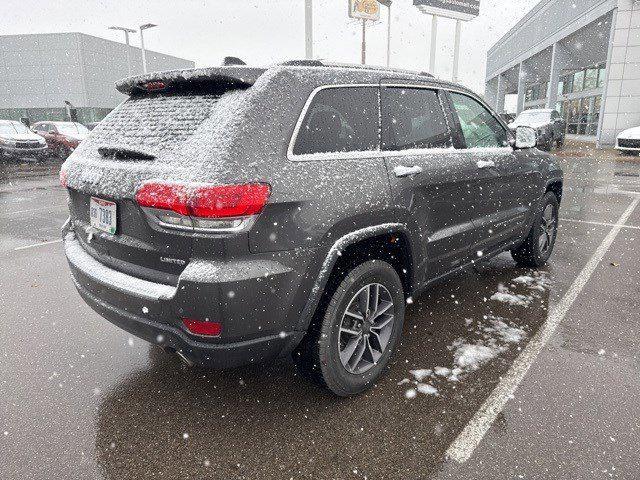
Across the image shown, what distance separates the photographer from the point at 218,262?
2041 millimetres

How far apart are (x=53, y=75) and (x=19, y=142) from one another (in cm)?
3013

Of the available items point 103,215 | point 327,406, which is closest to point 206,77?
point 103,215

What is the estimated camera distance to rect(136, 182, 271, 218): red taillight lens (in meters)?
1.99

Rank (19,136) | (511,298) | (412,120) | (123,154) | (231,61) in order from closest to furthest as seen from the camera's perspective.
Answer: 1. (123,154)
2. (231,61)
3. (412,120)
4. (511,298)
5. (19,136)

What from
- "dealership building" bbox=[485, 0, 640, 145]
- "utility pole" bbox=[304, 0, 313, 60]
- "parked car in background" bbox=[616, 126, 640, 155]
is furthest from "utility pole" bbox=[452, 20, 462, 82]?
"utility pole" bbox=[304, 0, 313, 60]

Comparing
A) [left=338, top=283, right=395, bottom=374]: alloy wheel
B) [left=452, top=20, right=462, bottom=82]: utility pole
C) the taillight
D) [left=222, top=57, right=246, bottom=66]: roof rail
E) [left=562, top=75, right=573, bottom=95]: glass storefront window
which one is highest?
[left=452, top=20, right=462, bottom=82]: utility pole

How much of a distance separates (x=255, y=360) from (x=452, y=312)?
219 cm

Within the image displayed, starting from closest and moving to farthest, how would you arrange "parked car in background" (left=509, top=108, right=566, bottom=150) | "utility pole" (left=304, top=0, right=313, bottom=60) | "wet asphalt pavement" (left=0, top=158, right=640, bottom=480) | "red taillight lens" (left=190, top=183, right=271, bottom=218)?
"red taillight lens" (left=190, top=183, right=271, bottom=218)
"wet asphalt pavement" (left=0, top=158, right=640, bottom=480)
"utility pole" (left=304, top=0, right=313, bottom=60)
"parked car in background" (left=509, top=108, right=566, bottom=150)

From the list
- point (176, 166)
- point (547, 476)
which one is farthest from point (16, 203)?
point (547, 476)

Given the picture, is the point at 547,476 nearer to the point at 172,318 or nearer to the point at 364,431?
the point at 364,431

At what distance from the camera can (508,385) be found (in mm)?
2809

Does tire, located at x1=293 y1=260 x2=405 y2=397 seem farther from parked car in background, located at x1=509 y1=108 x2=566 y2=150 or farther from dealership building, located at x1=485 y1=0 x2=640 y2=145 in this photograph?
dealership building, located at x1=485 y1=0 x2=640 y2=145

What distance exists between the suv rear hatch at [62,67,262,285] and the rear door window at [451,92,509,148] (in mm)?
1919

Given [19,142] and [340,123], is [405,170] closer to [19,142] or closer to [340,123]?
[340,123]
